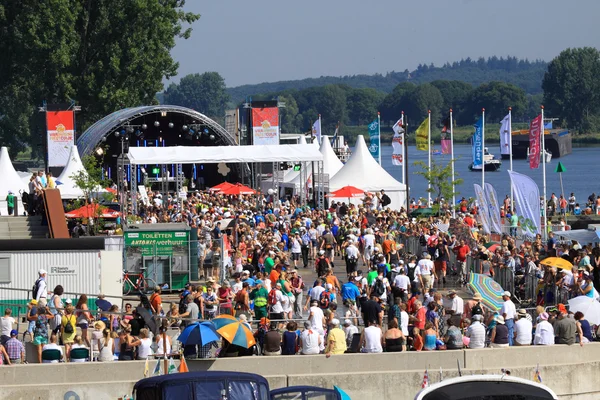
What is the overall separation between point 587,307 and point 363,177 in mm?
28437

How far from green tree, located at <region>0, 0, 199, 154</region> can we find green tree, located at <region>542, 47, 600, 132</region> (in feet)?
373

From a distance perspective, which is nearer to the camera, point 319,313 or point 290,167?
point 319,313

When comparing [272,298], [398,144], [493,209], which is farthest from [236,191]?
[272,298]

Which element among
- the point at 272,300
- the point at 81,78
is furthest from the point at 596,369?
the point at 81,78

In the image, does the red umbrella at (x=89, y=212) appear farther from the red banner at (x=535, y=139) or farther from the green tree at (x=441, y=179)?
the green tree at (x=441, y=179)

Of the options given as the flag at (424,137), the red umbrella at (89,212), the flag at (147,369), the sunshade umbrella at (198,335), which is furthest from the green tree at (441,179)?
the flag at (147,369)

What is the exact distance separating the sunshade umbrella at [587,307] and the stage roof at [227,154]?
2283cm

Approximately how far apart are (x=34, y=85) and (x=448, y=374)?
6081cm

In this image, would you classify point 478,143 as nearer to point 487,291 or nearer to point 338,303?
point 338,303

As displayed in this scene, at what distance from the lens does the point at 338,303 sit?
26.0 meters

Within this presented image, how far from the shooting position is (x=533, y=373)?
758 inches

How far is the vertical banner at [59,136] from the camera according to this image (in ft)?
175

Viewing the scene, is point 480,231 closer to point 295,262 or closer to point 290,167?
point 295,262

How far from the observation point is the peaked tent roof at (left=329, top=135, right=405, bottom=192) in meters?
48.6
